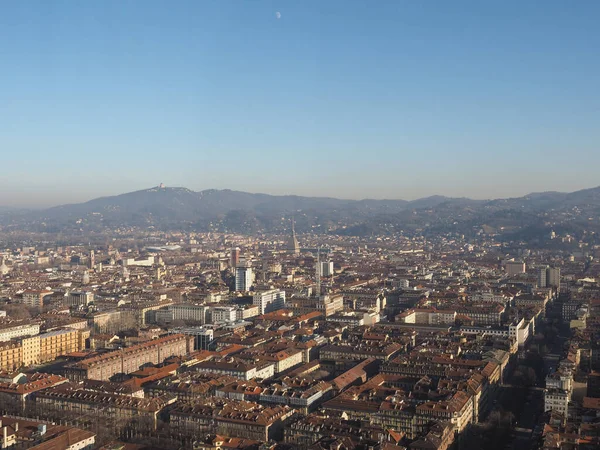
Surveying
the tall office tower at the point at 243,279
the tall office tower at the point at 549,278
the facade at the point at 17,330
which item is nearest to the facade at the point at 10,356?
the facade at the point at 17,330

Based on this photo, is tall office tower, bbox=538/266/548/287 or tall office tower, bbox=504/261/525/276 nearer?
tall office tower, bbox=538/266/548/287

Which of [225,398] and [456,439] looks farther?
[225,398]

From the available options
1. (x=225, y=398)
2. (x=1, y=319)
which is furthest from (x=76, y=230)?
(x=225, y=398)

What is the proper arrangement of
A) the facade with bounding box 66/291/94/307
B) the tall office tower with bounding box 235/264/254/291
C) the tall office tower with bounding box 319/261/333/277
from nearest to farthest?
the facade with bounding box 66/291/94/307 → the tall office tower with bounding box 235/264/254/291 → the tall office tower with bounding box 319/261/333/277

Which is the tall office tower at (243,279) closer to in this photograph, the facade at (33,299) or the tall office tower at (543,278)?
the facade at (33,299)

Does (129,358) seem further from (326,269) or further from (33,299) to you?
(326,269)

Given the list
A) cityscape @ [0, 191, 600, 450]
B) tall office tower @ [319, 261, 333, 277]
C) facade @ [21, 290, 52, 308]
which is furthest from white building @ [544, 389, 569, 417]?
tall office tower @ [319, 261, 333, 277]

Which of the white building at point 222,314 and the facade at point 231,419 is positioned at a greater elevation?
the facade at point 231,419

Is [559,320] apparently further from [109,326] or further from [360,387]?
[109,326]

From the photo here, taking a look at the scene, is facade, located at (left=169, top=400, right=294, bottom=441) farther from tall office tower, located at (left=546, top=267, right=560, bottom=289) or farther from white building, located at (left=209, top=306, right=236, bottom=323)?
tall office tower, located at (left=546, top=267, right=560, bottom=289)
